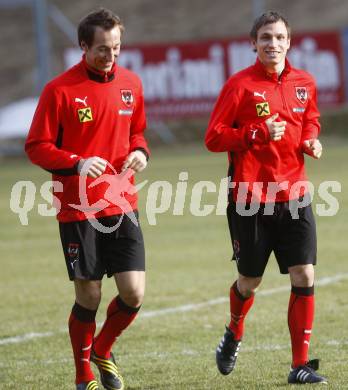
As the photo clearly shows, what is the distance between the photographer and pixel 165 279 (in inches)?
441

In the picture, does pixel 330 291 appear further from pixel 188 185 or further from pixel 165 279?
pixel 188 185

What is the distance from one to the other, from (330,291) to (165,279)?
1.78 m

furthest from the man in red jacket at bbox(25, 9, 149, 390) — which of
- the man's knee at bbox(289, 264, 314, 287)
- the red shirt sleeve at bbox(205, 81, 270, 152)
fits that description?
the man's knee at bbox(289, 264, 314, 287)

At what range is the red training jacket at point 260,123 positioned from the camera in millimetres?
6922

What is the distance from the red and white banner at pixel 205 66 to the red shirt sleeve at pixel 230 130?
22243 mm

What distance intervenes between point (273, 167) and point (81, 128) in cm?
118

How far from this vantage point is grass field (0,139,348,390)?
23.6ft

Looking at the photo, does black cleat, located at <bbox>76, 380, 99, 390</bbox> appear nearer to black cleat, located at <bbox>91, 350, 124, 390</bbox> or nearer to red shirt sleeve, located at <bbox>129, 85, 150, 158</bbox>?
black cleat, located at <bbox>91, 350, 124, 390</bbox>

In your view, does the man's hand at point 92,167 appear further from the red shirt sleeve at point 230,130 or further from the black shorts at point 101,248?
the red shirt sleeve at point 230,130

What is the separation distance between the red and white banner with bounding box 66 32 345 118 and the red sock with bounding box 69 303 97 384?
22.7 m

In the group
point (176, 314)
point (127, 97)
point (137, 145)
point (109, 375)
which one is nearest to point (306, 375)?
point (109, 375)

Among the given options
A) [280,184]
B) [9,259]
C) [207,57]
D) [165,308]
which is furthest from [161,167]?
[280,184]

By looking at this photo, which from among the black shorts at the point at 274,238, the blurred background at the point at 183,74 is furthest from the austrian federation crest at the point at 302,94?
the blurred background at the point at 183,74

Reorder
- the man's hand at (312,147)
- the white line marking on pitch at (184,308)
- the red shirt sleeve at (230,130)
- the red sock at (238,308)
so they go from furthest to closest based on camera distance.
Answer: the white line marking on pitch at (184,308)
the red sock at (238,308)
the man's hand at (312,147)
the red shirt sleeve at (230,130)
